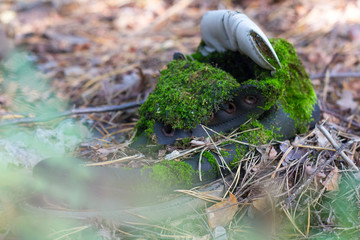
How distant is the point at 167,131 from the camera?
83.4 inches

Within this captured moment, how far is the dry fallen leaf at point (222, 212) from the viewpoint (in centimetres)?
177

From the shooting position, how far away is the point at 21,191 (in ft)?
6.89

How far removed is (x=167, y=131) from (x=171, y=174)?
0.36m

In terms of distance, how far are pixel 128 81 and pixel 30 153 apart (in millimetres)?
1499

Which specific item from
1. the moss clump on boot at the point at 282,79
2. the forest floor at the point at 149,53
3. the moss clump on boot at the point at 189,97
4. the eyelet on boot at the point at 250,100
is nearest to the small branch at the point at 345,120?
the forest floor at the point at 149,53

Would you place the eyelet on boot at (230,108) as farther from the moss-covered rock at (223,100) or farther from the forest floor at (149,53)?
the forest floor at (149,53)

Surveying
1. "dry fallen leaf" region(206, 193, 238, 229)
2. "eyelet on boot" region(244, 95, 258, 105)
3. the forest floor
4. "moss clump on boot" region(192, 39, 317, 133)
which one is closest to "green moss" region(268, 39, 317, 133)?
"moss clump on boot" region(192, 39, 317, 133)

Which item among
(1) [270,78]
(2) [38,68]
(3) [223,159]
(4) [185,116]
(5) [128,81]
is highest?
(1) [270,78]

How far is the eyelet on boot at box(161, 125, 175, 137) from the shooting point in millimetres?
2096

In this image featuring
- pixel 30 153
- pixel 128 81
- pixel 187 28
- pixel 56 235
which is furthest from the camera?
pixel 187 28

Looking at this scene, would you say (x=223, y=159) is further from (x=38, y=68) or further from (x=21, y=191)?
(x=38, y=68)

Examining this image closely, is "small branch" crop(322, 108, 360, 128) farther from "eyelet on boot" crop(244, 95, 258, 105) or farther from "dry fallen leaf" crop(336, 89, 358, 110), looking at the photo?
"eyelet on boot" crop(244, 95, 258, 105)

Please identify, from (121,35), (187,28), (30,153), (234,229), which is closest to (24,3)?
(121,35)

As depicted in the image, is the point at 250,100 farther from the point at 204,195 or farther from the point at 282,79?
the point at 204,195
